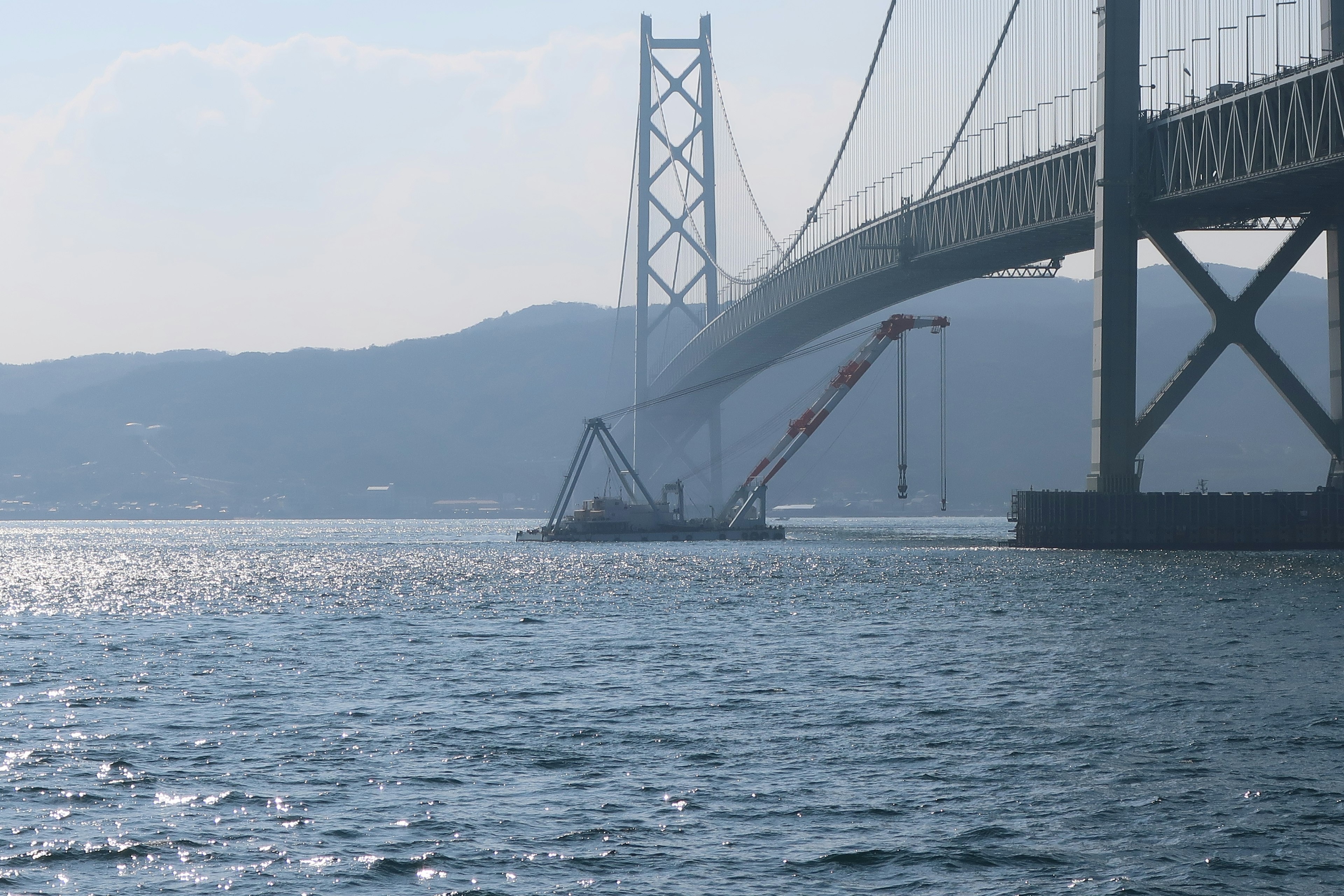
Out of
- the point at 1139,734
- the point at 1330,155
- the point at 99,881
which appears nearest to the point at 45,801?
the point at 99,881

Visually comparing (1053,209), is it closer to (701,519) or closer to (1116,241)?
(1116,241)

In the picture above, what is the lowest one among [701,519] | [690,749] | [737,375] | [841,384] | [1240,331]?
[690,749]

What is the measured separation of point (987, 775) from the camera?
1752 centimetres

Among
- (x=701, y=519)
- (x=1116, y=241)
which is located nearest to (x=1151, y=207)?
(x=1116, y=241)

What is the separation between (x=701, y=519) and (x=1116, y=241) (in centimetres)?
5861

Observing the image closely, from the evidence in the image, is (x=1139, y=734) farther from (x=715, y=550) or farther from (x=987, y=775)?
(x=715, y=550)

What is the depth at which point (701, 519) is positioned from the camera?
116 metres

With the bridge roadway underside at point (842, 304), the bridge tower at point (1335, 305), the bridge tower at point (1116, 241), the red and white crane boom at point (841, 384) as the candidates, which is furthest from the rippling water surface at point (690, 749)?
the red and white crane boom at point (841, 384)

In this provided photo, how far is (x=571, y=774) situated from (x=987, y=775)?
15.1ft

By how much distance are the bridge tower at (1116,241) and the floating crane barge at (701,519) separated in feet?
131

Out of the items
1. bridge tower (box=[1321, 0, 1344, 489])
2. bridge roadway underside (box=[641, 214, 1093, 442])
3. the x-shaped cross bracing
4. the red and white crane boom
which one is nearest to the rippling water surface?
the x-shaped cross bracing

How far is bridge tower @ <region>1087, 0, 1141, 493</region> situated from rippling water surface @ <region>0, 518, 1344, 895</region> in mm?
16554

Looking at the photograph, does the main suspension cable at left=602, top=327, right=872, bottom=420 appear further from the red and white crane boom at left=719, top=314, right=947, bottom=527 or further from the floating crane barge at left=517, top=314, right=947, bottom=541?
the floating crane barge at left=517, top=314, right=947, bottom=541

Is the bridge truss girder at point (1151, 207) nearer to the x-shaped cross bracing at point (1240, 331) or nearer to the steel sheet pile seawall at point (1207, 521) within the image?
the x-shaped cross bracing at point (1240, 331)
